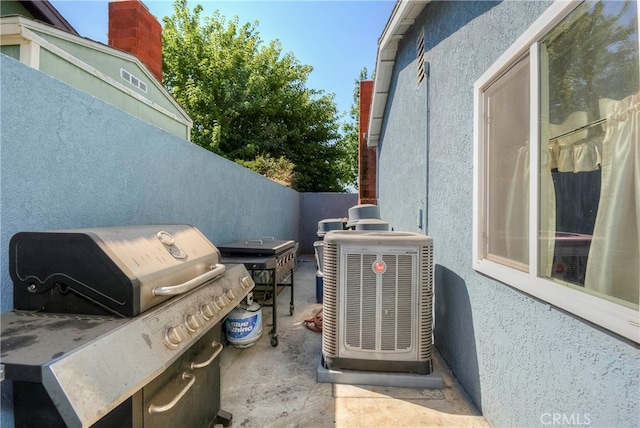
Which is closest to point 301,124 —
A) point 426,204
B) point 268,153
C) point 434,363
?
point 268,153

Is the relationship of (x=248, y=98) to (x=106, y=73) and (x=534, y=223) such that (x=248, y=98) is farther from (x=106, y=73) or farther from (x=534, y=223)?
(x=534, y=223)

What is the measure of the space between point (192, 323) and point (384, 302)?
5.89 feet

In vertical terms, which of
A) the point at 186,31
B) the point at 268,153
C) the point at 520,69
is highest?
the point at 186,31

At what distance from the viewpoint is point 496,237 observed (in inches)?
93.7

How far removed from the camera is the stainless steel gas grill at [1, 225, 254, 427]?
0.97 metres

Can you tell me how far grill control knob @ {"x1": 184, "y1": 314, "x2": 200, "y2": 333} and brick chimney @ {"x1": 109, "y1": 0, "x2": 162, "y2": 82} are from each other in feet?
27.8

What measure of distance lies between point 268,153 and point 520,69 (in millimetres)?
15626

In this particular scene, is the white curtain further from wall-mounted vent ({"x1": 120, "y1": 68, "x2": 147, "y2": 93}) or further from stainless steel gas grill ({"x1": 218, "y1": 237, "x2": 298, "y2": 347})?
wall-mounted vent ({"x1": 120, "y1": 68, "x2": 147, "y2": 93})

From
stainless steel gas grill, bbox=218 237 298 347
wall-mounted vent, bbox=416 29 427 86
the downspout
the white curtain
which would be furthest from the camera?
wall-mounted vent, bbox=416 29 427 86

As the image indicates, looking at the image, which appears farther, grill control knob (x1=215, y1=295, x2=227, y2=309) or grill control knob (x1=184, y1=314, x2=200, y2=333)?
grill control knob (x1=215, y1=295, x2=227, y2=309)

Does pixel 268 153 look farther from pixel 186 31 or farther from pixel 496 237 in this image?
pixel 496 237

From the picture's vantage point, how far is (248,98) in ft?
55.9

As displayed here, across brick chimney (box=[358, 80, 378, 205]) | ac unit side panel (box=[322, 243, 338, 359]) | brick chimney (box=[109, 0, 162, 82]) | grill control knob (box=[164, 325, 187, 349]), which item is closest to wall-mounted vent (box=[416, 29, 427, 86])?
ac unit side panel (box=[322, 243, 338, 359])

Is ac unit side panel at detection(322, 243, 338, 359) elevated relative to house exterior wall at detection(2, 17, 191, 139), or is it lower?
lower
